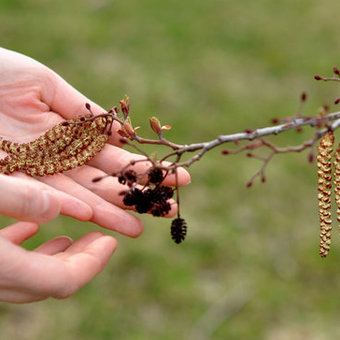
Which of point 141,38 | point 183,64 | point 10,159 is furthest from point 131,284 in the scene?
point 141,38

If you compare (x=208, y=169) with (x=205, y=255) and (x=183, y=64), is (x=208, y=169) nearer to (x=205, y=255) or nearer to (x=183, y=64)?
(x=205, y=255)

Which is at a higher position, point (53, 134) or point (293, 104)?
point (53, 134)

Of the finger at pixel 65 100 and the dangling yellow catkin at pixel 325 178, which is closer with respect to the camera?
the dangling yellow catkin at pixel 325 178

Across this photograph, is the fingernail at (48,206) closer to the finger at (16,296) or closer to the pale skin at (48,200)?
the pale skin at (48,200)

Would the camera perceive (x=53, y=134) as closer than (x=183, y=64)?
Yes

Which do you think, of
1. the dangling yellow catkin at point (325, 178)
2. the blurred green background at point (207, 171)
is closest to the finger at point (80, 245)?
the dangling yellow catkin at point (325, 178)

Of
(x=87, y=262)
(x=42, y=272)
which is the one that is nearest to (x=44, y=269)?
(x=42, y=272)
